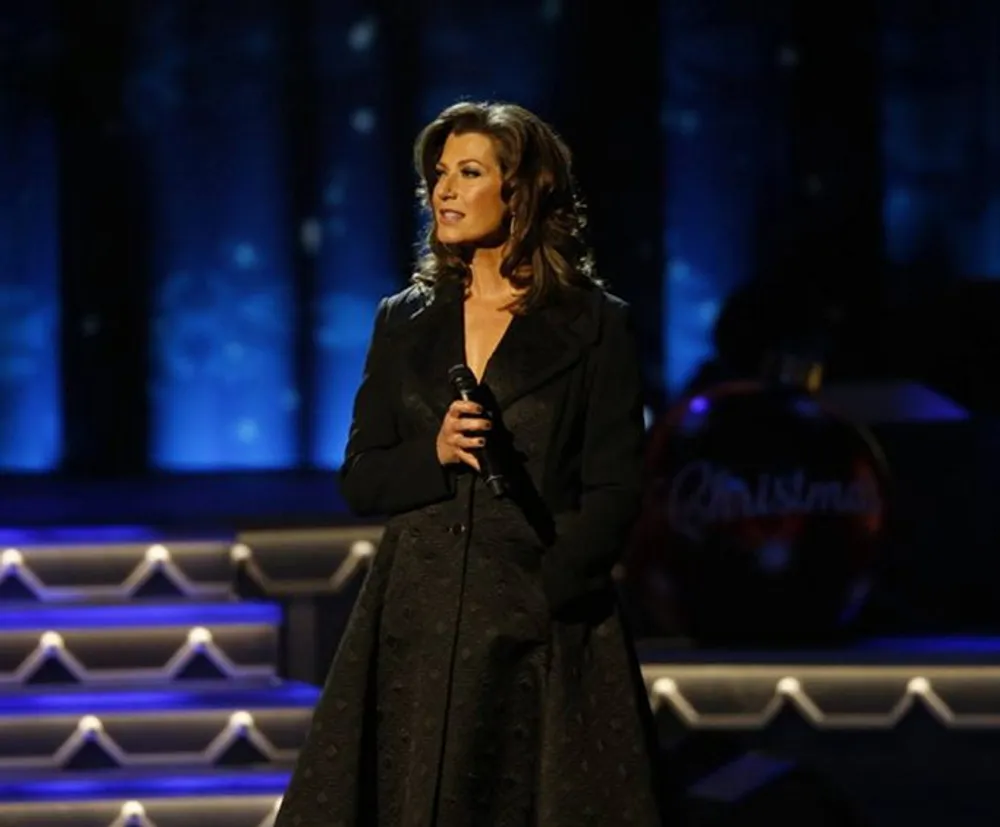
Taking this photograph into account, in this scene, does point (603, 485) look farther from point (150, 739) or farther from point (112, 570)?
point (112, 570)

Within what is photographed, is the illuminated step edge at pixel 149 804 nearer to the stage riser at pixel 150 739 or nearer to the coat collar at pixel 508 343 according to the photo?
the stage riser at pixel 150 739

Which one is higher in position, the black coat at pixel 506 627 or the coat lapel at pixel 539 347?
the coat lapel at pixel 539 347

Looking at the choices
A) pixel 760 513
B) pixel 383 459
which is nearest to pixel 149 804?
pixel 760 513

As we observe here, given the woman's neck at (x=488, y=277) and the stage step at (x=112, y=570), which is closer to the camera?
the woman's neck at (x=488, y=277)

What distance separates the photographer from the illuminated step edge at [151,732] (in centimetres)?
489

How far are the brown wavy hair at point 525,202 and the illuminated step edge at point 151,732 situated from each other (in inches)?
85.3

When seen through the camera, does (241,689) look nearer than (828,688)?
No

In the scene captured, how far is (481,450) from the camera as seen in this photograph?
271 centimetres

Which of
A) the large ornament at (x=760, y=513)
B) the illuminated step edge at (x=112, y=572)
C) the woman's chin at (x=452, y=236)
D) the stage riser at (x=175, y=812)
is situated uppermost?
the woman's chin at (x=452, y=236)

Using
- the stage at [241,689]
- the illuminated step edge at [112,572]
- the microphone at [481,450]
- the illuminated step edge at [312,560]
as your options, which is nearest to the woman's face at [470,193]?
the microphone at [481,450]

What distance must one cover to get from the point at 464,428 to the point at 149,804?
89.2 inches

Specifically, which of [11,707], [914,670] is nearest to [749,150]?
[914,670]

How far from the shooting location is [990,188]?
750 cm

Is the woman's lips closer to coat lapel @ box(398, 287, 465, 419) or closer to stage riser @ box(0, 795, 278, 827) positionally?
coat lapel @ box(398, 287, 465, 419)
